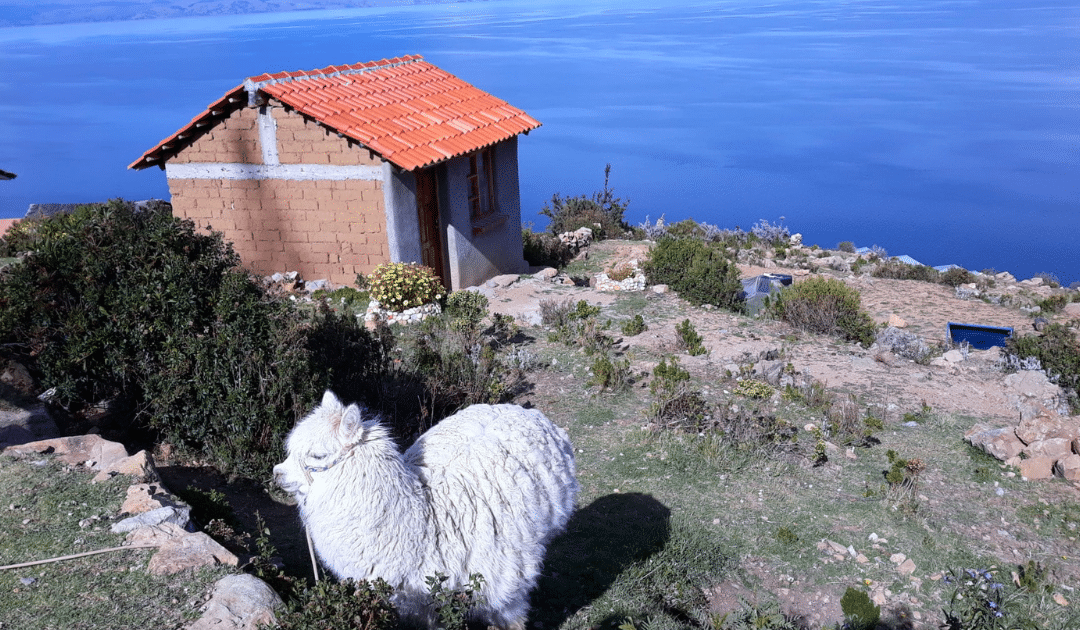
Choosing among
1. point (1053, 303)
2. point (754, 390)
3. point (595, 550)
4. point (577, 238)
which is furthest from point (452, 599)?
point (577, 238)

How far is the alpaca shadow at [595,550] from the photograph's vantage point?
6043 mm

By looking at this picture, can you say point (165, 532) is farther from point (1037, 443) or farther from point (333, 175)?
point (333, 175)

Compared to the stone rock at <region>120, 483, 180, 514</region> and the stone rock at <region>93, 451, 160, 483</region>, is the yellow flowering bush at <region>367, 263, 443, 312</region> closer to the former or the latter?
the stone rock at <region>93, 451, 160, 483</region>

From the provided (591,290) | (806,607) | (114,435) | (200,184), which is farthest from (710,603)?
(200,184)

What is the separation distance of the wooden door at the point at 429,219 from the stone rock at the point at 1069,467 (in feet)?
35.5

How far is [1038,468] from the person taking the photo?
8078 millimetres

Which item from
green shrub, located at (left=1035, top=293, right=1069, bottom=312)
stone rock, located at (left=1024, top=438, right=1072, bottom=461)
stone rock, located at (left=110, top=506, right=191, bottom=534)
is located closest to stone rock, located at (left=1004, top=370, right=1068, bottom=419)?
stone rock, located at (left=1024, top=438, right=1072, bottom=461)

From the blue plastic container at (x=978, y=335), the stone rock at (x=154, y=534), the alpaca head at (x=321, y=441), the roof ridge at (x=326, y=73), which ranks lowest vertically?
the blue plastic container at (x=978, y=335)

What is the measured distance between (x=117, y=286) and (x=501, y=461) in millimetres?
4618

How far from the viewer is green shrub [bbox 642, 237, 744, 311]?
14.9 m

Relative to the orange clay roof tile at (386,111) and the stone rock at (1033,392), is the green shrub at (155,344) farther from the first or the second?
the stone rock at (1033,392)

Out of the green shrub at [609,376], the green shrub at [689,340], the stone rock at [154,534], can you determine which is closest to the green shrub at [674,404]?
the green shrub at [609,376]

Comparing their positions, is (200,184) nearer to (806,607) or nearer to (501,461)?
(501,461)

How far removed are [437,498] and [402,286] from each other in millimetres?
8965
